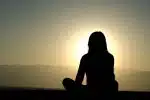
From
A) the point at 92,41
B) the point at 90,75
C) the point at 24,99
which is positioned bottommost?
the point at 24,99

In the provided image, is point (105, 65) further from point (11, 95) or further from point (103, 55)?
point (11, 95)

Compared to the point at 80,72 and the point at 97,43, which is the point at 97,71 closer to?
the point at 80,72

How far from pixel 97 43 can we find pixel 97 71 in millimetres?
355

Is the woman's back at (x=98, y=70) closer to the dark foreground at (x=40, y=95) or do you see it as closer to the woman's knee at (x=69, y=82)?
the woman's knee at (x=69, y=82)

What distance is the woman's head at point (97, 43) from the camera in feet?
20.0

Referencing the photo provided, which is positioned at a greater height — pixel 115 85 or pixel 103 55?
pixel 103 55

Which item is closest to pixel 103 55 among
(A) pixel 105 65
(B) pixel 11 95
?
(A) pixel 105 65

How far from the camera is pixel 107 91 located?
5984 millimetres

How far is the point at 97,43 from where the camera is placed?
240 inches

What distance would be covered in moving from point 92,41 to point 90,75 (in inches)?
17.1

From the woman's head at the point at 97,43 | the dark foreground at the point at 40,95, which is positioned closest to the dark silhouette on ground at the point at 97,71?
the woman's head at the point at 97,43

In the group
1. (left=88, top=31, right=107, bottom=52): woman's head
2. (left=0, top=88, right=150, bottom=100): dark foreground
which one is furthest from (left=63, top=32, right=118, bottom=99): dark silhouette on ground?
(left=0, top=88, right=150, bottom=100): dark foreground

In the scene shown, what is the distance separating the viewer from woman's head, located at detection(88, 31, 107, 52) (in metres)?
6.10

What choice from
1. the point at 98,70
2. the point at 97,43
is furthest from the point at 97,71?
the point at 97,43
